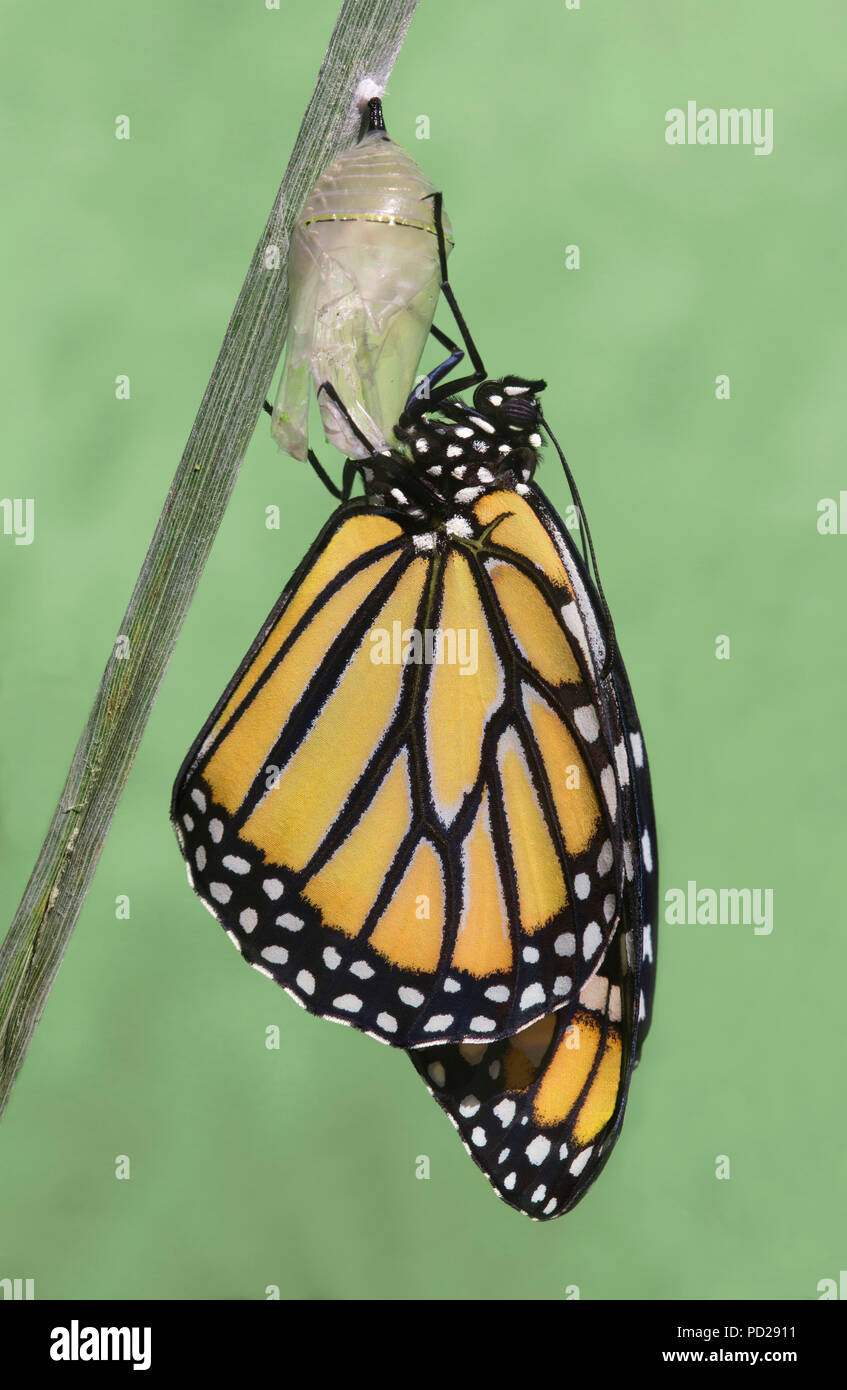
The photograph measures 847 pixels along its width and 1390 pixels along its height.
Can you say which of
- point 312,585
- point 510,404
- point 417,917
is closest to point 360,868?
point 417,917

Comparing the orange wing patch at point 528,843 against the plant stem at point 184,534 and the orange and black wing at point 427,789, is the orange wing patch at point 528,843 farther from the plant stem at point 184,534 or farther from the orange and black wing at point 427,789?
the plant stem at point 184,534

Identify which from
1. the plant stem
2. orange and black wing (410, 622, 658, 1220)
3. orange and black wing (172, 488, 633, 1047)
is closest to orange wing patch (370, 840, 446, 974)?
orange and black wing (172, 488, 633, 1047)

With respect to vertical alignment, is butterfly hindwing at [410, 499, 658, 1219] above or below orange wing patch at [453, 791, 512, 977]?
below

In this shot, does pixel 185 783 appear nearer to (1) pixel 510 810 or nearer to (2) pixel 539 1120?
(1) pixel 510 810

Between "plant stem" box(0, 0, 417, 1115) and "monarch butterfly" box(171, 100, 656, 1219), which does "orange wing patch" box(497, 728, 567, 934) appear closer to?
"monarch butterfly" box(171, 100, 656, 1219)

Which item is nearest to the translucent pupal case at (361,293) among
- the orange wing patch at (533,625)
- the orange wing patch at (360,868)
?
the orange wing patch at (533,625)

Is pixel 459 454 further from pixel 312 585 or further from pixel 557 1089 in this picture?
pixel 557 1089

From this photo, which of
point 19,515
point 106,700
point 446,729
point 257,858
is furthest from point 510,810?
point 19,515
